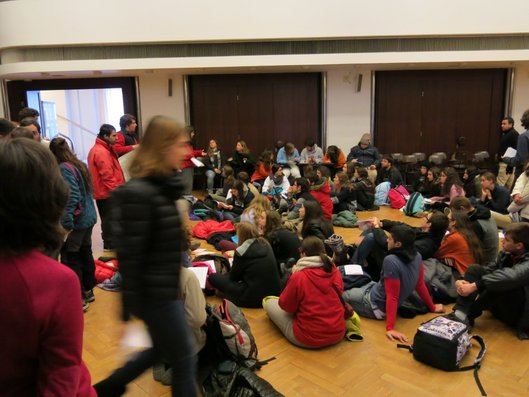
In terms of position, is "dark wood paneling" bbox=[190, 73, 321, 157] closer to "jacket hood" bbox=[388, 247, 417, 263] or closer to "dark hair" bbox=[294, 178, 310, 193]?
"dark hair" bbox=[294, 178, 310, 193]

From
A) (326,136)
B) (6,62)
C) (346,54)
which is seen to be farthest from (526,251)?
(6,62)

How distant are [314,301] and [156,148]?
2.10 meters

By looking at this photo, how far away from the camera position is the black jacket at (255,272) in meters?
4.48

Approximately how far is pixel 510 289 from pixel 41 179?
3921 mm

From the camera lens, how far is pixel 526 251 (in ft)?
12.9

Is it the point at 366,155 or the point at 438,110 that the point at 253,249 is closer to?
the point at 366,155

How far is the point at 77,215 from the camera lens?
429 centimetres

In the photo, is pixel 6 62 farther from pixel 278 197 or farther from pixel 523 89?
pixel 523 89

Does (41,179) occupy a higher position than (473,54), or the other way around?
(473,54)

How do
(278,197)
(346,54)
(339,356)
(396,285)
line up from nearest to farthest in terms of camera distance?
(339,356)
(396,285)
(278,197)
(346,54)

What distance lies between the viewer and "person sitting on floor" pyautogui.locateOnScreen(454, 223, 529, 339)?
3.81m

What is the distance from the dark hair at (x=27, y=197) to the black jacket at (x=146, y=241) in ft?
2.86

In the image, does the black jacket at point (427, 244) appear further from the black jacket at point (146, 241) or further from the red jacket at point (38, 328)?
the red jacket at point (38, 328)

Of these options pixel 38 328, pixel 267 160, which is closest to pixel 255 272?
pixel 38 328
